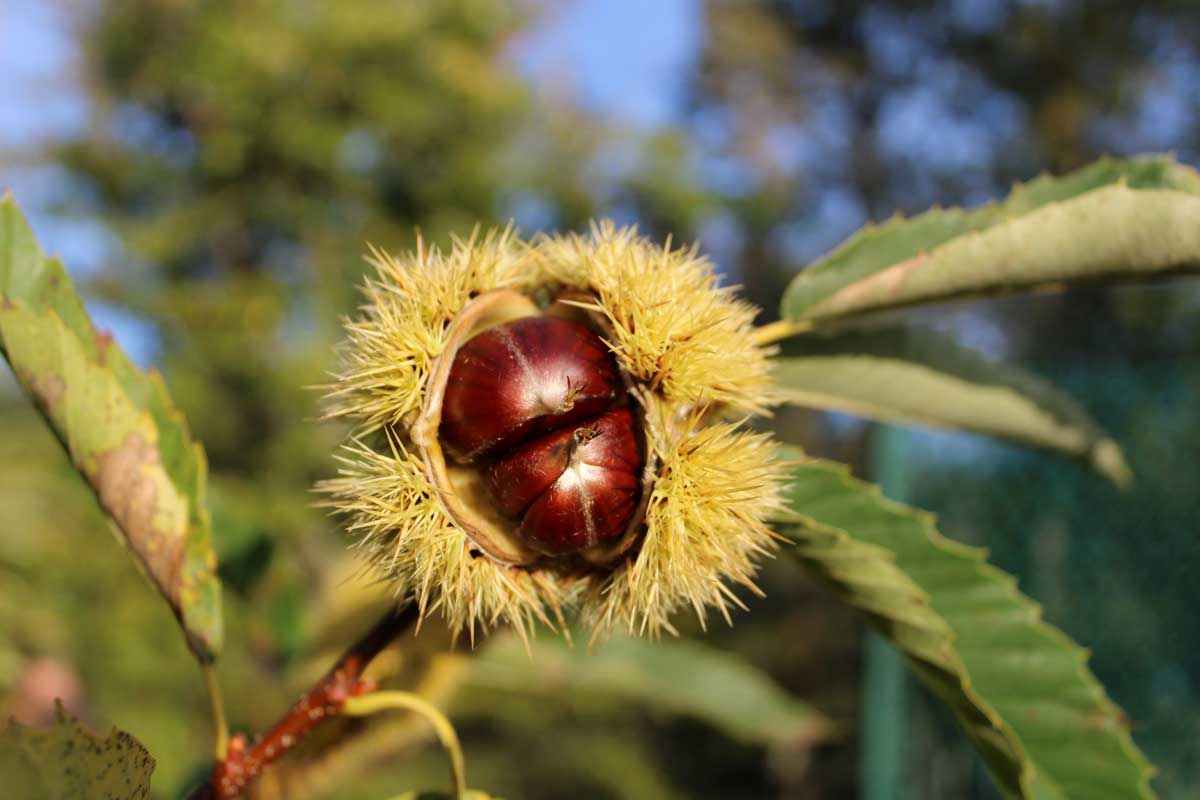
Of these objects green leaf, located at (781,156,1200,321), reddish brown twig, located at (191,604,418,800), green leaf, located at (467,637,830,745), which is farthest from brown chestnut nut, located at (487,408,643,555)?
green leaf, located at (467,637,830,745)

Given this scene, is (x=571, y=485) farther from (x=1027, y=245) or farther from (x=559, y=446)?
(x=1027, y=245)

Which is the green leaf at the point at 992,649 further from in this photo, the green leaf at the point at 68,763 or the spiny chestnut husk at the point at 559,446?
the green leaf at the point at 68,763

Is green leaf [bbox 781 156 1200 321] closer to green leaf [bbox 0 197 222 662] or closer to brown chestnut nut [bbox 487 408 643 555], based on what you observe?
brown chestnut nut [bbox 487 408 643 555]

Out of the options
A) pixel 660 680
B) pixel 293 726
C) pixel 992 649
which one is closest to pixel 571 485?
pixel 293 726

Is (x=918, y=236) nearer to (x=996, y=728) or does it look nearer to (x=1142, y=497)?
(x=996, y=728)

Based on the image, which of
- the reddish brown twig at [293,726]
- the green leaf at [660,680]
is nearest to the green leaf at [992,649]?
the reddish brown twig at [293,726]

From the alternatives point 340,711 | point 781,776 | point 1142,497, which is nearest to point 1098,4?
point 781,776

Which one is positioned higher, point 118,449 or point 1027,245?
point 1027,245
